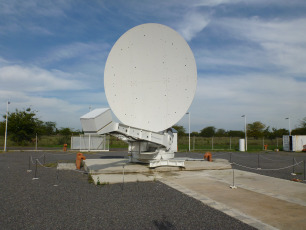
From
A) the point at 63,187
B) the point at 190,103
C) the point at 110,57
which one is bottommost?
the point at 63,187

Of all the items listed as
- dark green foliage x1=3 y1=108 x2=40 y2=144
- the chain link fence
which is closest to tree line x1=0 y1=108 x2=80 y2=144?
dark green foliage x1=3 y1=108 x2=40 y2=144

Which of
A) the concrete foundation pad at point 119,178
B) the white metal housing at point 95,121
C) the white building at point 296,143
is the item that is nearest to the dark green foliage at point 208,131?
the white building at point 296,143

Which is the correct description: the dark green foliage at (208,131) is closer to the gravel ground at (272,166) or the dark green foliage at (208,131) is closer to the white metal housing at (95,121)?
the gravel ground at (272,166)

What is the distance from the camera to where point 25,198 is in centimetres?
726

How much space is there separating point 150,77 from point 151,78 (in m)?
0.06

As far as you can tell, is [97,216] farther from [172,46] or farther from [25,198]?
[172,46]

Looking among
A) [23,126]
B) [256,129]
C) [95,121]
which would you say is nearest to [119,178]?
[95,121]

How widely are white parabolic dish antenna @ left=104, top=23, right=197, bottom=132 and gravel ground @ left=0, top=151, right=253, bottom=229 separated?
326 cm

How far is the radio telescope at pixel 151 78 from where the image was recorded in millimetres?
11133

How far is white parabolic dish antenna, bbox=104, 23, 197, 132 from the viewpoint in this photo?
1113 centimetres

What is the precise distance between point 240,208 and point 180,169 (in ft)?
19.6

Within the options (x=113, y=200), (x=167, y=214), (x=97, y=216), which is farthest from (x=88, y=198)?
(x=167, y=214)

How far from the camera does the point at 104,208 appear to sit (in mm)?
6309

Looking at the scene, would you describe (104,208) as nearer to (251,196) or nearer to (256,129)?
(251,196)
